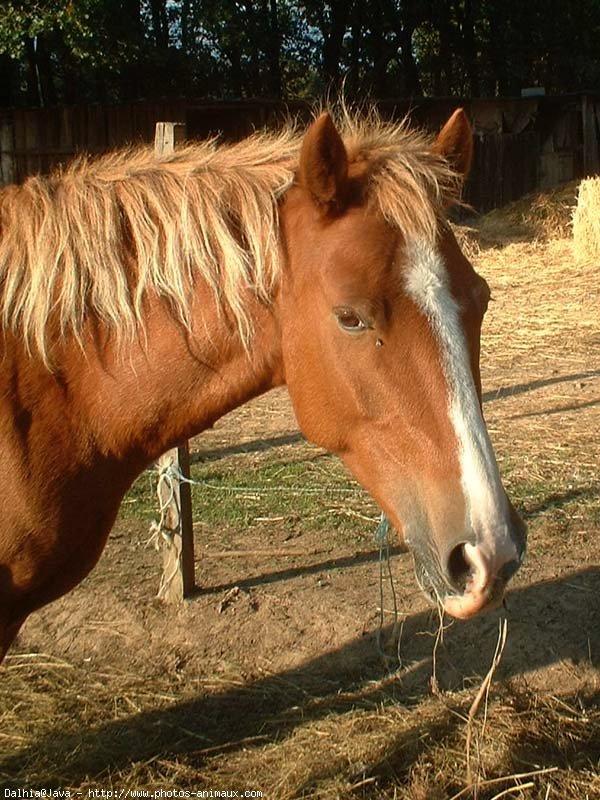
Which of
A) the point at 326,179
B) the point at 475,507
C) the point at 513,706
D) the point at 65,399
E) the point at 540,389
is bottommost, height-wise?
the point at 513,706

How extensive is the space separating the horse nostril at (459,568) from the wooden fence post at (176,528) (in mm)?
2593

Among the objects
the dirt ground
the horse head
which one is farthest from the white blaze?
the dirt ground

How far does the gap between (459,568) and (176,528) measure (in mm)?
2691

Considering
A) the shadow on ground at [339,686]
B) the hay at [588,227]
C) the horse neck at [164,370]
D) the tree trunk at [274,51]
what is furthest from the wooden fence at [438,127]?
the horse neck at [164,370]

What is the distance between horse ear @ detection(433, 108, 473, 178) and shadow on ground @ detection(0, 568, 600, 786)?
233 centimetres

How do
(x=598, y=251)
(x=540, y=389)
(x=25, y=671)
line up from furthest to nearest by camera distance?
(x=598, y=251)
(x=540, y=389)
(x=25, y=671)

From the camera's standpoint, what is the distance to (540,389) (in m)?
7.68

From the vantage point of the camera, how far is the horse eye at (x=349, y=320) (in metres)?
2.03

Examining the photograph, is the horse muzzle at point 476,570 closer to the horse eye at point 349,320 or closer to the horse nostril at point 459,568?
the horse nostril at point 459,568

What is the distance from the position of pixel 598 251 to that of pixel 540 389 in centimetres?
723

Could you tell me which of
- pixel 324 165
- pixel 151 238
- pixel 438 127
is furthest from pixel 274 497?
pixel 438 127

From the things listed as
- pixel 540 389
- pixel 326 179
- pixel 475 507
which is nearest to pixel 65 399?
pixel 326 179

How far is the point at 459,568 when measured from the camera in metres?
1.93

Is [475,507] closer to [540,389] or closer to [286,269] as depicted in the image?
[286,269]
